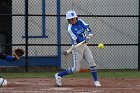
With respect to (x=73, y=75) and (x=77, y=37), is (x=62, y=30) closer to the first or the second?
(x=73, y=75)

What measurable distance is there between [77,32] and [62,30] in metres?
5.26

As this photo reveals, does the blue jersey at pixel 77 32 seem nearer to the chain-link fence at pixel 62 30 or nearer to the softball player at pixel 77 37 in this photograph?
the softball player at pixel 77 37

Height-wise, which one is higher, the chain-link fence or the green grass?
the chain-link fence

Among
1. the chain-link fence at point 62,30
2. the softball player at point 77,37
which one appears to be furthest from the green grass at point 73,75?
the softball player at point 77,37

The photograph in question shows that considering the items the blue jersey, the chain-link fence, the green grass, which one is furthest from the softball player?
the chain-link fence

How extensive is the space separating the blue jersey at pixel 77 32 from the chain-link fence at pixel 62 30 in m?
4.65

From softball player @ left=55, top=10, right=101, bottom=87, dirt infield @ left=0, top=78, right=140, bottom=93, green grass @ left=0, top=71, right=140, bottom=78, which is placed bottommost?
dirt infield @ left=0, top=78, right=140, bottom=93

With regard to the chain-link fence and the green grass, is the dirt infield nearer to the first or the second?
the green grass

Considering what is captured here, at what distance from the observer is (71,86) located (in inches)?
477

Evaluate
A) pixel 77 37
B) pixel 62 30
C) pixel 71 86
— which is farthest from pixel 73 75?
pixel 77 37

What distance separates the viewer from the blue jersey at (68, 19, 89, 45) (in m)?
11.9

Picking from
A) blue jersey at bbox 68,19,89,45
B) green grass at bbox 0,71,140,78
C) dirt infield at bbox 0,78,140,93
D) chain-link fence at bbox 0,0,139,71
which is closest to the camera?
dirt infield at bbox 0,78,140,93

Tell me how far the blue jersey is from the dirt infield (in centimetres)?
109

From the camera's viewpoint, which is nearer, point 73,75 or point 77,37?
point 77,37
